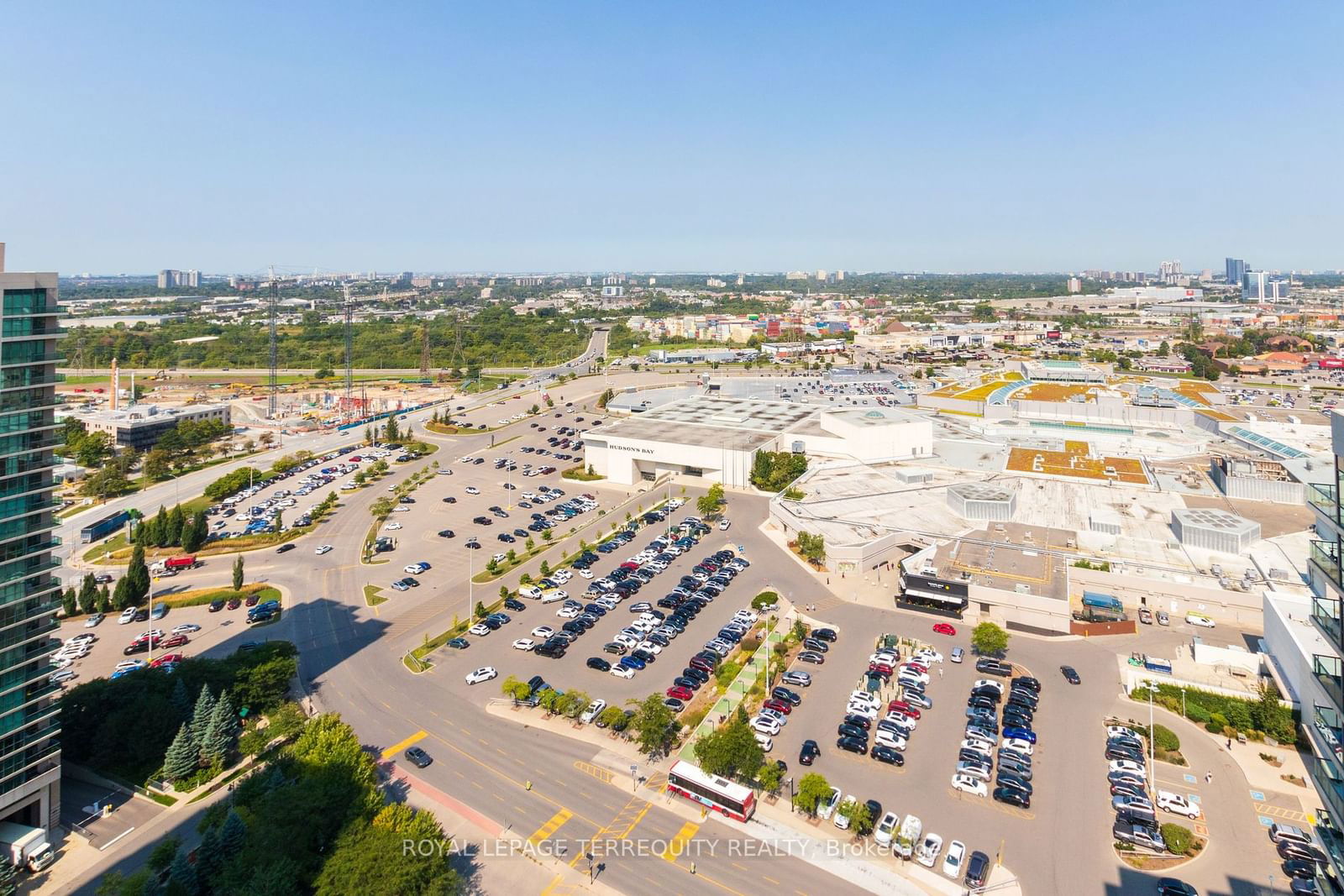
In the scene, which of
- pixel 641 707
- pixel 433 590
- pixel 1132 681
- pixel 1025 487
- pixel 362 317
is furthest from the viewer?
pixel 362 317

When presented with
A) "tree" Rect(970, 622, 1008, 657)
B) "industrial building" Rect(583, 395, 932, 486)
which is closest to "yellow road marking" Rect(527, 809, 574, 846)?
"tree" Rect(970, 622, 1008, 657)

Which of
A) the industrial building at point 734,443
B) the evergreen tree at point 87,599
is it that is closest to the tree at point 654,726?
the evergreen tree at point 87,599

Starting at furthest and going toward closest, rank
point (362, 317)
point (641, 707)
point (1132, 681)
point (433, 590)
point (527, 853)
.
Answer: point (362, 317)
point (433, 590)
point (1132, 681)
point (641, 707)
point (527, 853)

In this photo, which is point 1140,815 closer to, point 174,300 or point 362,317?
point 362,317

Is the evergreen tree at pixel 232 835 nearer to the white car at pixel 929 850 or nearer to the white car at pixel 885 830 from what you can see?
the white car at pixel 885 830

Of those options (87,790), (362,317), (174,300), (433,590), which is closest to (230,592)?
(433,590)

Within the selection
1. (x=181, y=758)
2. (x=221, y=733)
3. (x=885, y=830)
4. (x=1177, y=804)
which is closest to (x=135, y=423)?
(x=221, y=733)

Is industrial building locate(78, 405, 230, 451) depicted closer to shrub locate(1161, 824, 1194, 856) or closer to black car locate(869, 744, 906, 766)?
black car locate(869, 744, 906, 766)

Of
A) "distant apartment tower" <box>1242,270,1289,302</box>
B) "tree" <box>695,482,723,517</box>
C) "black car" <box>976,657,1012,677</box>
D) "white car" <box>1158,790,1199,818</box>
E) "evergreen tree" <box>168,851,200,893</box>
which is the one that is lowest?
"white car" <box>1158,790,1199,818</box>
